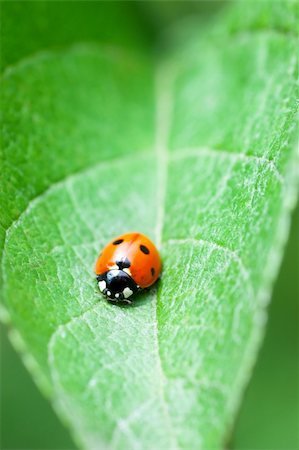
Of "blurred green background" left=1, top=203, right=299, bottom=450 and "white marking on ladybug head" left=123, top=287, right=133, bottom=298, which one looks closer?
"white marking on ladybug head" left=123, top=287, right=133, bottom=298

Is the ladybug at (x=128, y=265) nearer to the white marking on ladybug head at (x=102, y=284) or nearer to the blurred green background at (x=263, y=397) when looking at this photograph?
the white marking on ladybug head at (x=102, y=284)

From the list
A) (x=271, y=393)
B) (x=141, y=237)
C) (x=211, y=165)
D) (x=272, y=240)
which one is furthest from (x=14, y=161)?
(x=271, y=393)

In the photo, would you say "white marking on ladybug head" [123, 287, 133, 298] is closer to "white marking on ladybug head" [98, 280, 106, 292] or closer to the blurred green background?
"white marking on ladybug head" [98, 280, 106, 292]

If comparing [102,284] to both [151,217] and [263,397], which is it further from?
[263,397]

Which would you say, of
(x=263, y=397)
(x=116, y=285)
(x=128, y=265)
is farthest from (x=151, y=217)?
(x=263, y=397)

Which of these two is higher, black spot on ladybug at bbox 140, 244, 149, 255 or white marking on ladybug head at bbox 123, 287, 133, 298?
black spot on ladybug at bbox 140, 244, 149, 255

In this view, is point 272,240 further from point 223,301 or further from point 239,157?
point 239,157

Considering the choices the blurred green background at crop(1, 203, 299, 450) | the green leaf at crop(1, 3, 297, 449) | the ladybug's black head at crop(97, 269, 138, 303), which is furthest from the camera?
the blurred green background at crop(1, 203, 299, 450)

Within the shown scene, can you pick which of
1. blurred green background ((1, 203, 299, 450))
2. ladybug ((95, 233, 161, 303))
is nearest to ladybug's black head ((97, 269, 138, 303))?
ladybug ((95, 233, 161, 303))
